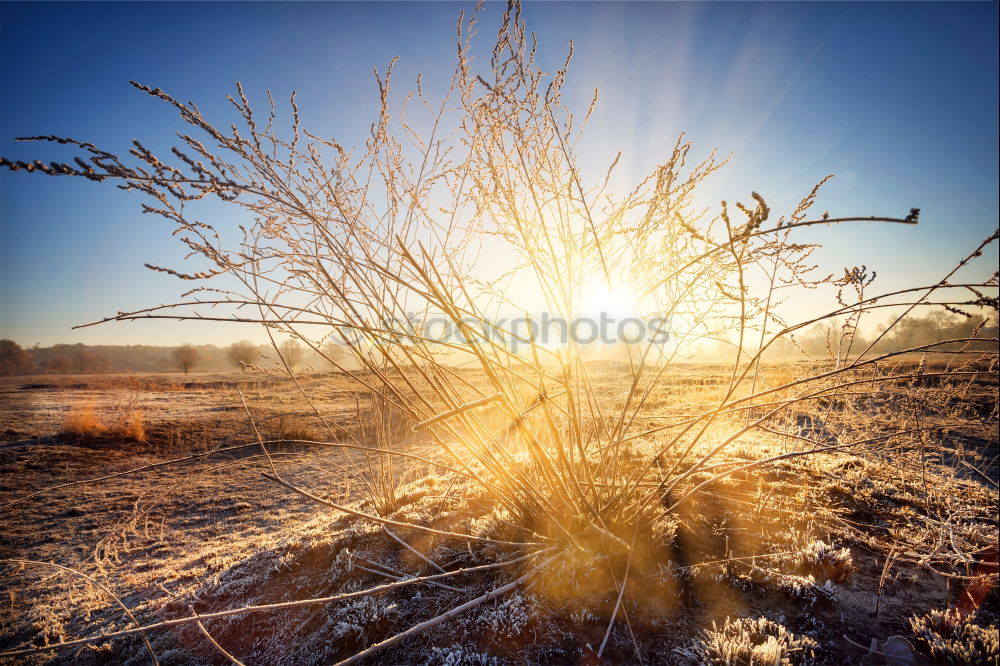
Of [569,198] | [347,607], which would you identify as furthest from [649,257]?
[347,607]

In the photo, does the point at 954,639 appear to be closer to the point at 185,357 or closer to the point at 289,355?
the point at 289,355

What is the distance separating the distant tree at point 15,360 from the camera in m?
24.1

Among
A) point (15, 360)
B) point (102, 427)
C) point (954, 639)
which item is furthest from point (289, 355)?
point (15, 360)

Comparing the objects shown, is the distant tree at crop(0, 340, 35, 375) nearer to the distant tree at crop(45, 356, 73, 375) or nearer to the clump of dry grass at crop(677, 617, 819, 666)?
the distant tree at crop(45, 356, 73, 375)

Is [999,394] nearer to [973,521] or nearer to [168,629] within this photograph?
[973,521]

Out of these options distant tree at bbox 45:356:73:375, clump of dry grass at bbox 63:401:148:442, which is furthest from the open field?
distant tree at bbox 45:356:73:375

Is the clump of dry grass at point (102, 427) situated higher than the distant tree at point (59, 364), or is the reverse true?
the distant tree at point (59, 364)

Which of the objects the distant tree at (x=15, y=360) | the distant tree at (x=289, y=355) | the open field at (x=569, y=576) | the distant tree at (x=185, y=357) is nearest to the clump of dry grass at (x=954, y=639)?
the open field at (x=569, y=576)

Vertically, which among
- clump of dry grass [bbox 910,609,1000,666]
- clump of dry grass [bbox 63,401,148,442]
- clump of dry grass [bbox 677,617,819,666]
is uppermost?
clump of dry grass [bbox 910,609,1000,666]

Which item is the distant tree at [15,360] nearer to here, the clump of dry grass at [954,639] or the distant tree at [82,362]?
the distant tree at [82,362]

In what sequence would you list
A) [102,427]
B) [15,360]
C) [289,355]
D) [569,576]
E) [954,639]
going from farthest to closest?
[15,360]
[102,427]
[289,355]
[569,576]
[954,639]

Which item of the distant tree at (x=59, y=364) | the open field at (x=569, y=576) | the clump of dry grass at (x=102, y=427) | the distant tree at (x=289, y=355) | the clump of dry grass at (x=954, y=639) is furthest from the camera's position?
the distant tree at (x=59, y=364)

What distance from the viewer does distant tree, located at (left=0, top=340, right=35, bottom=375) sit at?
949 inches

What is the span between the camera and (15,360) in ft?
89.2
